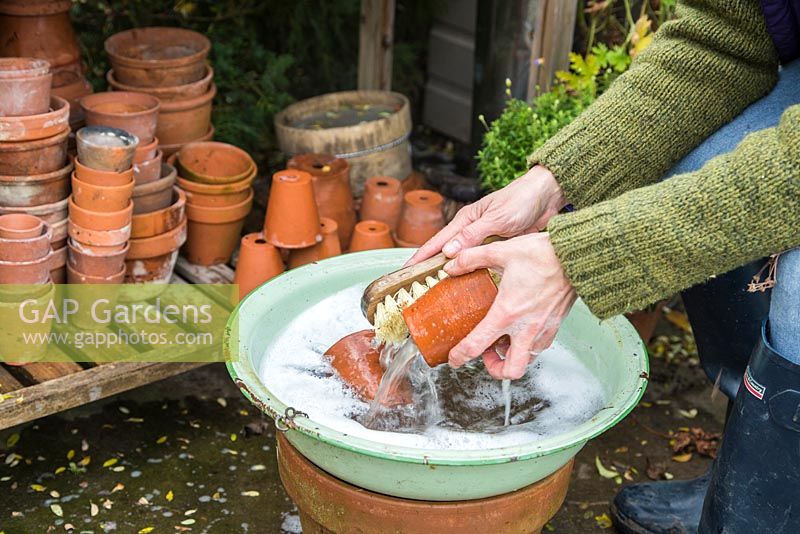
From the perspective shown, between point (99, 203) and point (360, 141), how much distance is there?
0.99 meters

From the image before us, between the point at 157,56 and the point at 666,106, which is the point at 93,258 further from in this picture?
the point at 666,106

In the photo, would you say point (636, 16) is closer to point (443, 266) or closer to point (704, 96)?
point (704, 96)

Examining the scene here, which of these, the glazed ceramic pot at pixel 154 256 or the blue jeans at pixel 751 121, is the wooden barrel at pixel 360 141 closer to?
the glazed ceramic pot at pixel 154 256

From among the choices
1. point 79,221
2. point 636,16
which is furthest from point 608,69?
point 79,221

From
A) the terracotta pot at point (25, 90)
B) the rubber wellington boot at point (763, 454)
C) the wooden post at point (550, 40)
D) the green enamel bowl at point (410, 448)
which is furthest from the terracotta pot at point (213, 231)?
the rubber wellington boot at point (763, 454)

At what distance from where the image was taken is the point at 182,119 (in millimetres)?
2875

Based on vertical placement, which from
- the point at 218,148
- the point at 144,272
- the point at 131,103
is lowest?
the point at 144,272

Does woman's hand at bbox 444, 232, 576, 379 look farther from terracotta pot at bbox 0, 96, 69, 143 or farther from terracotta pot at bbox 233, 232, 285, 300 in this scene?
terracotta pot at bbox 0, 96, 69, 143

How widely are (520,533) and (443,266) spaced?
50 cm

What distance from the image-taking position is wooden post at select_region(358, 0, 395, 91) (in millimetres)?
3469

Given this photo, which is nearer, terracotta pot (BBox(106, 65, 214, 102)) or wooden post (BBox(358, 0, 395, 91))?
terracotta pot (BBox(106, 65, 214, 102))

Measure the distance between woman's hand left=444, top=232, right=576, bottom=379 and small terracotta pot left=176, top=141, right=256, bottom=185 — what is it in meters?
→ 1.36

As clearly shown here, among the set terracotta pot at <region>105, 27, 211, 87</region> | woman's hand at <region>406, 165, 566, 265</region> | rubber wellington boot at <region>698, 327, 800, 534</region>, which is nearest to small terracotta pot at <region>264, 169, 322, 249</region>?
terracotta pot at <region>105, 27, 211, 87</region>

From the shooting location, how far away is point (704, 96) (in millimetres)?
1876
